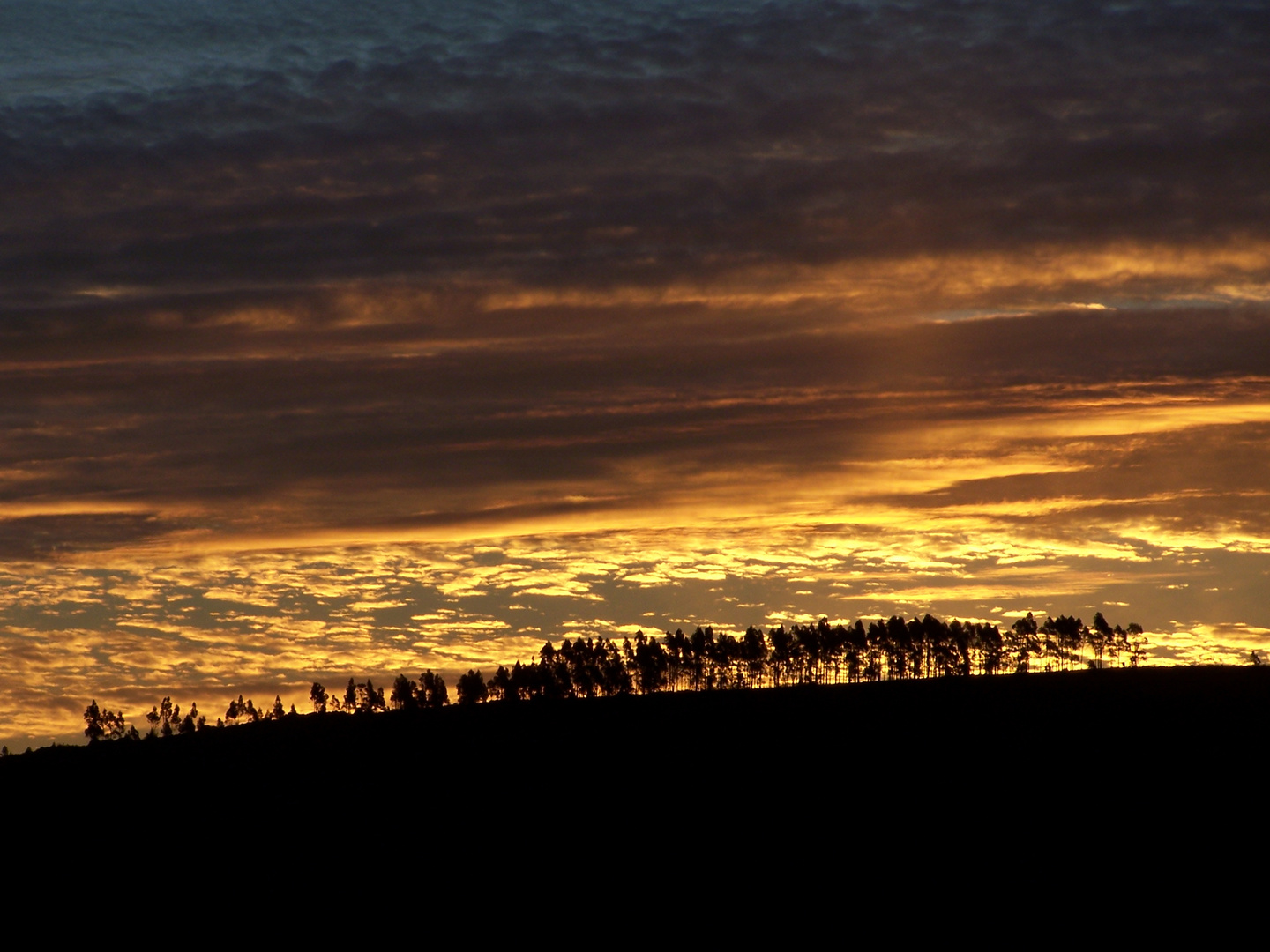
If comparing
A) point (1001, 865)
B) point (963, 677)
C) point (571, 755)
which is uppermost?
point (963, 677)

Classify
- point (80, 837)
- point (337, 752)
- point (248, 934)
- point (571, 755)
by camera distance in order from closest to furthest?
1. point (248, 934)
2. point (80, 837)
3. point (571, 755)
4. point (337, 752)

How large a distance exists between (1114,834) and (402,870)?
49271mm

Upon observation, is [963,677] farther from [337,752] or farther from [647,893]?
[647,893]

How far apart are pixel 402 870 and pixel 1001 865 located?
40.7 metres

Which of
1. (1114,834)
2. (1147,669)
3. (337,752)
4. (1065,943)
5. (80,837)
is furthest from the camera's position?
(1147,669)

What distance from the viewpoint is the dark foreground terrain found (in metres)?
90.1

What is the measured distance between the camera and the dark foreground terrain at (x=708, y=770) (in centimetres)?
9012

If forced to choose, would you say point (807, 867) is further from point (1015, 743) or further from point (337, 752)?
point (337, 752)

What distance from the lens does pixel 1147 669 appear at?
179625mm

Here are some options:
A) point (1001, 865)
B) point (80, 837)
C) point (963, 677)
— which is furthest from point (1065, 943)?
point (963, 677)

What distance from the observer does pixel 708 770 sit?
108 metres

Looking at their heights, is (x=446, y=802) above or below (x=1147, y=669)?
below

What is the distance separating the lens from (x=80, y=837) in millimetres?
101875

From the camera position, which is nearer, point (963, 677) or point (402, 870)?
point (402, 870)
